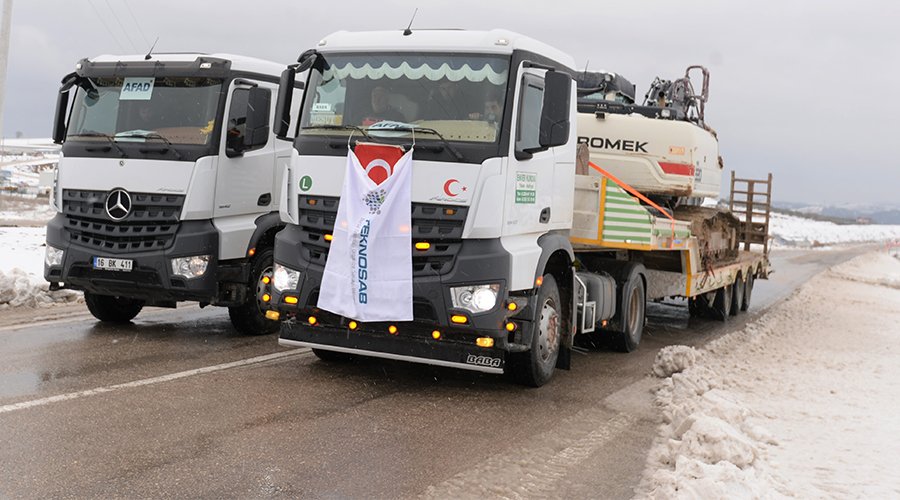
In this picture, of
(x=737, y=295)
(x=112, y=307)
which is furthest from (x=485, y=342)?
(x=737, y=295)

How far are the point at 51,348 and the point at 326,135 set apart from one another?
3.47m

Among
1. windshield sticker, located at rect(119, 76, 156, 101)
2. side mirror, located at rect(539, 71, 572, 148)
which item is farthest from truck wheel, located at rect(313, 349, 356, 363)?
windshield sticker, located at rect(119, 76, 156, 101)

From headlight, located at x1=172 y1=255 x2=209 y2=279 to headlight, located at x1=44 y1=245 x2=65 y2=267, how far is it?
4.26 ft

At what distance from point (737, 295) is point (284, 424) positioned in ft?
39.5

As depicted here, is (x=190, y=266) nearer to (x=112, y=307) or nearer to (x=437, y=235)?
(x=112, y=307)

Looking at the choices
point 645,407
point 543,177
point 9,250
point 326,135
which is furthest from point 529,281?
point 9,250

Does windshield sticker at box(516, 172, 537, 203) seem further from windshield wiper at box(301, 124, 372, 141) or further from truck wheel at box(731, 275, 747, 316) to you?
truck wheel at box(731, 275, 747, 316)

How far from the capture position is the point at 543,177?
25.8ft

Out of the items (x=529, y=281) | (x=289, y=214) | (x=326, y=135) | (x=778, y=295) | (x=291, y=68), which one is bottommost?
(x=778, y=295)

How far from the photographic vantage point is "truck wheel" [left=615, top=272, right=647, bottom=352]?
10547 mm

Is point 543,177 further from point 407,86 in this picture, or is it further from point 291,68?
point 291,68

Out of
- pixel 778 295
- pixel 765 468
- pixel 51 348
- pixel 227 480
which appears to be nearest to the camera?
pixel 227 480

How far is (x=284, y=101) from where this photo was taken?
801cm

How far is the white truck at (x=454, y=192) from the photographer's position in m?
7.09
